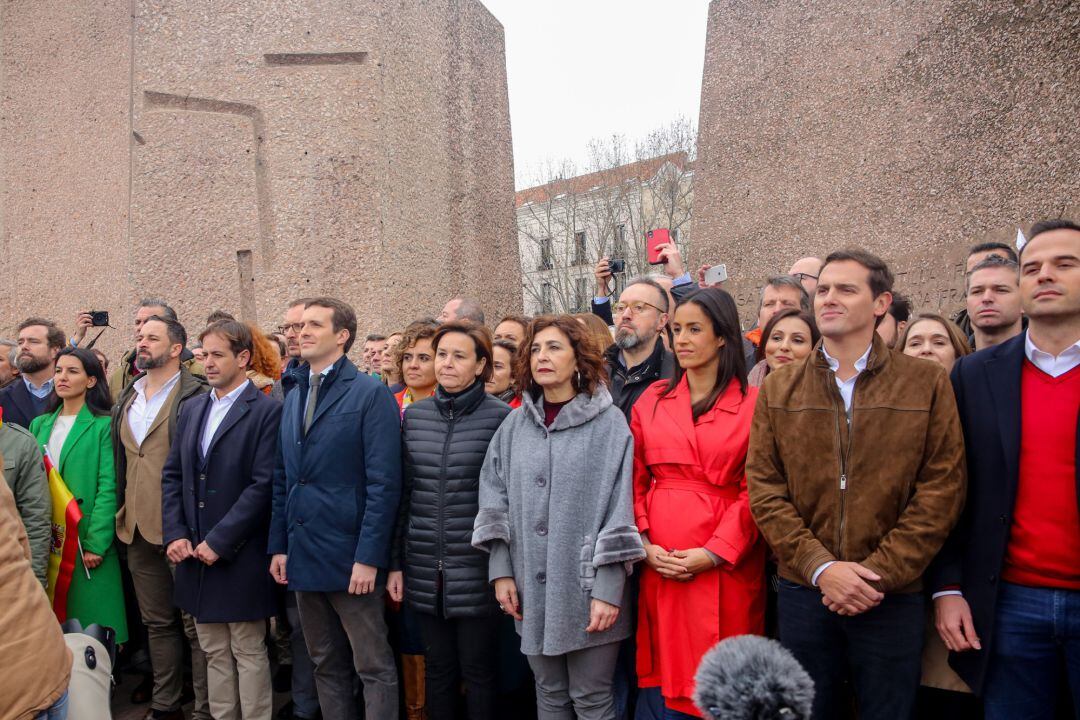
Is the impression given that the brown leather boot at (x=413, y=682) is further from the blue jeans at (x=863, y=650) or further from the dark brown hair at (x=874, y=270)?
the dark brown hair at (x=874, y=270)

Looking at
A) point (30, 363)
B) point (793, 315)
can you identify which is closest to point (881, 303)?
point (793, 315)

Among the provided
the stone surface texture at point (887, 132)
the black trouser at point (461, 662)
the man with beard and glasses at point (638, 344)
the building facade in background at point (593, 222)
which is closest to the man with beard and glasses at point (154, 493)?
the black trouser at point (461, 662)

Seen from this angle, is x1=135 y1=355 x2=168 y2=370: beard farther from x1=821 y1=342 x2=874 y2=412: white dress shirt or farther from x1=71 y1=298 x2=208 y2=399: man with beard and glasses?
x1=821 y1=342 x2=874 y2=412: white dress shirt

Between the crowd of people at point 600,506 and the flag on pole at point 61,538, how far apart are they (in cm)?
17

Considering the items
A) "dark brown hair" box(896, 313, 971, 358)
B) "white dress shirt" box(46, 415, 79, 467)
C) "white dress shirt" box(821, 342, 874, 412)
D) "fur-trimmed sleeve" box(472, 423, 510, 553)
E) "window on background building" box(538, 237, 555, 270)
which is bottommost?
"fur-trimmed sleeve" box(472, 423, 510, 553)

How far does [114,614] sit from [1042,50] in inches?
260

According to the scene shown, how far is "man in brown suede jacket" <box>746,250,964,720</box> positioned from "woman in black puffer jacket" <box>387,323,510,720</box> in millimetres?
1176

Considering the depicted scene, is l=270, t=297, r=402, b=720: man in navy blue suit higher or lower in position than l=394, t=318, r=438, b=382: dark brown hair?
lower

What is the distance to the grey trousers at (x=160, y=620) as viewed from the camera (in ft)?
12.4

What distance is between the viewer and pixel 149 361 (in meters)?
3.95

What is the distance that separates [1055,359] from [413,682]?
298 cm

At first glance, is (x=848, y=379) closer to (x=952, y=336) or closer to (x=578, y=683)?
(x=952, y=336)

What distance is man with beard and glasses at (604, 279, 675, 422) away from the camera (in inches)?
131

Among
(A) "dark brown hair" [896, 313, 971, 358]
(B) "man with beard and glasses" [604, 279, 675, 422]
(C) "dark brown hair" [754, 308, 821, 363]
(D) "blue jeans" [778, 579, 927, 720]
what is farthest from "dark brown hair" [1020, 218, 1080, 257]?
(B) "man with beard and glasses" [604, 279, 675, 422]
